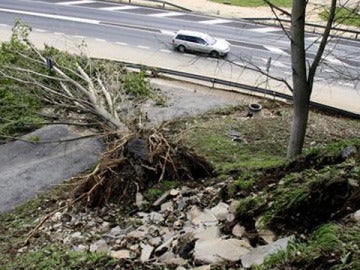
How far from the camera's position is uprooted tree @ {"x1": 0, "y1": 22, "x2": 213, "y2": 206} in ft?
31.7

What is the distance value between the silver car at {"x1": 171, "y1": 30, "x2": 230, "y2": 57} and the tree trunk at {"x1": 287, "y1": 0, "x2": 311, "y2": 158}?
41.6 ft

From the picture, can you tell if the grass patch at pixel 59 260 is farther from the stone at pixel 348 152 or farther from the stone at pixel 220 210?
the stone at pixel 348 152

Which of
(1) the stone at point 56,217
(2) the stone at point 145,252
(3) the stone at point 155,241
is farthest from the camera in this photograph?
(1) the stone at point 56,217

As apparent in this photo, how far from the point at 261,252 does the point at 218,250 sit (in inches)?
24.1

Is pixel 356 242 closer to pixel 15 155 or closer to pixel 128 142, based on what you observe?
pixel 128 142

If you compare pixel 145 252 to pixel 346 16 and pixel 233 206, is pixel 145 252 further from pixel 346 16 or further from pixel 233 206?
pixel 346 16

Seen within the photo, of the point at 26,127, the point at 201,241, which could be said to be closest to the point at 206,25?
the point at 26,127

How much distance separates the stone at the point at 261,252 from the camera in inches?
218

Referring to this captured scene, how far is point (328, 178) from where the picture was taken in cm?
613

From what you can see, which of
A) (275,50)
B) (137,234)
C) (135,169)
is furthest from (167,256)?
(275,50)

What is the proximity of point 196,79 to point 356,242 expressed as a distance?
1483cm

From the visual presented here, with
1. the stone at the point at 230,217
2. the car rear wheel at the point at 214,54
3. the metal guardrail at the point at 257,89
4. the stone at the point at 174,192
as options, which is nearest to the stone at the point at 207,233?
the stone at the point at 230,217

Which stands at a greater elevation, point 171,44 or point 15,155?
point 171,44

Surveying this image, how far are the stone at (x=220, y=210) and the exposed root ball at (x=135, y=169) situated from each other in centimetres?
199
